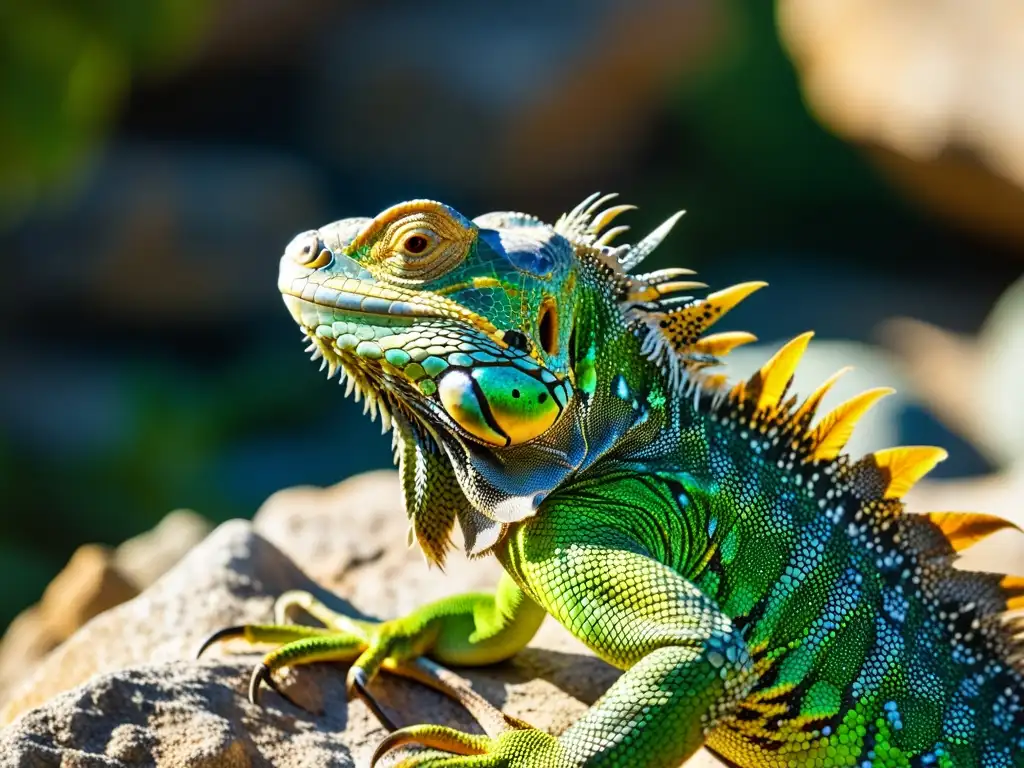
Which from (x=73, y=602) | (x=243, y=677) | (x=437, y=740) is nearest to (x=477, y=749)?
(x=437, y=740)

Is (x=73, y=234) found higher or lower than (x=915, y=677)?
lower

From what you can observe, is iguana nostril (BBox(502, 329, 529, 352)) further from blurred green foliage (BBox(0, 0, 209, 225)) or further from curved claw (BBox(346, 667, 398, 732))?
blurred green foliage (BBox(0, 0, 209, 225))

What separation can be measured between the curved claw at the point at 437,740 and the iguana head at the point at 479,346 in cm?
43

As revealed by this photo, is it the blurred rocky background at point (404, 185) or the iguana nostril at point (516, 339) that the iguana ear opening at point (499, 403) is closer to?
the iguana nostril at point (516, 339)

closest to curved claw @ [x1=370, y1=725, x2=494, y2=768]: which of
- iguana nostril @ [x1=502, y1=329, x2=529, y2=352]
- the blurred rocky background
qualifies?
iguana nostril @ [x1=502, y1=329, x2=529, y2=352]

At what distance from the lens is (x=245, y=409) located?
1201 centimetres

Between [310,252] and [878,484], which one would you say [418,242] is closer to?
[310,252]

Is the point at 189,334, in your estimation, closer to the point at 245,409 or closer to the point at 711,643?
the point at 245,409

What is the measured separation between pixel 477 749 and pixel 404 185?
1203 cm

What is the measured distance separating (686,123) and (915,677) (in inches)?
519

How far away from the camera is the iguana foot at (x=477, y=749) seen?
8.69ft

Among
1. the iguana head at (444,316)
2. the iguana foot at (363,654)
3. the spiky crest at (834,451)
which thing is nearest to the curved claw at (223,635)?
the iguana foot at (363,654)

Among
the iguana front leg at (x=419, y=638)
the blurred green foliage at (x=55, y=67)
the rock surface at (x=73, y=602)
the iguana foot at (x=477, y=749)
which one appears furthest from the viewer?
the blurred green foliage at (x=55, y=67)

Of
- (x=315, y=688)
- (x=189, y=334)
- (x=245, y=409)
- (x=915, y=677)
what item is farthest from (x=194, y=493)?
(x=915, y=677)
